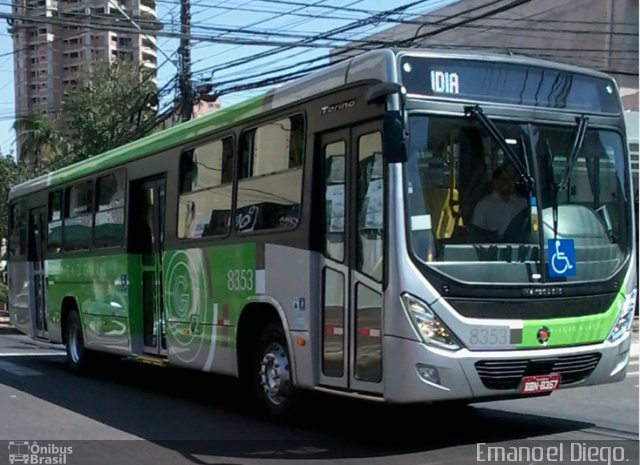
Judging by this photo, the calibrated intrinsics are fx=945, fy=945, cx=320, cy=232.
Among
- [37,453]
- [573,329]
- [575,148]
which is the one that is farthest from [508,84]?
[37,453]

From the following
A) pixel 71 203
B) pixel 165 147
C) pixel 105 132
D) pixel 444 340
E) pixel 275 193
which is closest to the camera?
pixel 444 340

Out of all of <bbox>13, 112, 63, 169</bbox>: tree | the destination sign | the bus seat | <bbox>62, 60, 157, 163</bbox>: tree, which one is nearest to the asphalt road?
the bus seat

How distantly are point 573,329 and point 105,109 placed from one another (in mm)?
24804

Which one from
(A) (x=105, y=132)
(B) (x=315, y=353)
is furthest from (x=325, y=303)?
(A) (x=105, y=132)

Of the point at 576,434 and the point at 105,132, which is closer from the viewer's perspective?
the point at 576,434

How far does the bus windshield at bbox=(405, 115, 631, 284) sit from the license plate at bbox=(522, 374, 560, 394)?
808 millimetres

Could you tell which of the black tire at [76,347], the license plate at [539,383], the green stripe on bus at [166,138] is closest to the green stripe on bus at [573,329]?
the license plate at [539,383]

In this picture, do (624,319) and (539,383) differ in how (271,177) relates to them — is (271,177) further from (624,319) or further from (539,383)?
(624,319)

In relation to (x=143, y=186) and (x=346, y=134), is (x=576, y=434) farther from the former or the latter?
(x=143, y=186)

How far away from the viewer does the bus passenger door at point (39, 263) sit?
16.6 m

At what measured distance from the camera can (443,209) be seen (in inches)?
304

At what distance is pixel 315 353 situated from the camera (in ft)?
28.2

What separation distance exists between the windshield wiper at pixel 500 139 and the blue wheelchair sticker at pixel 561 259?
56 cm

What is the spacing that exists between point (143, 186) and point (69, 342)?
3.98 meters
